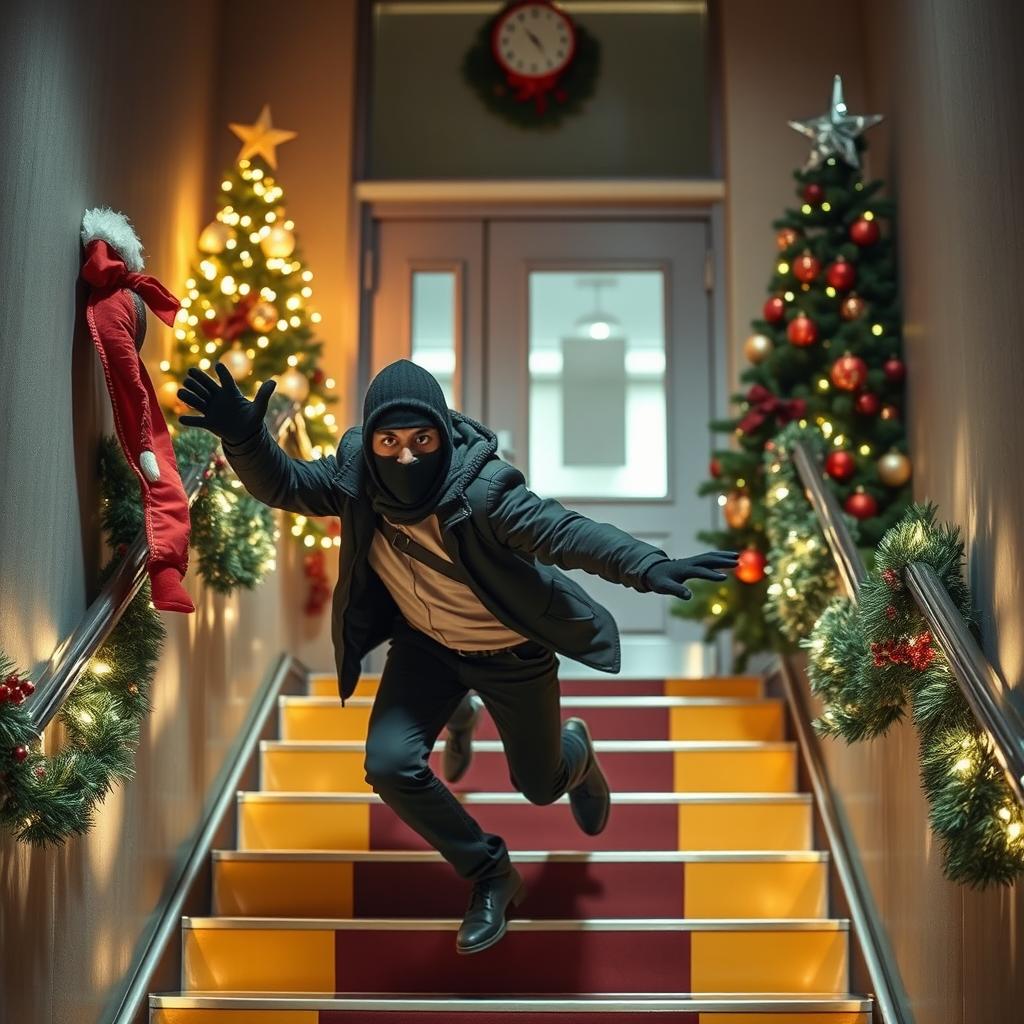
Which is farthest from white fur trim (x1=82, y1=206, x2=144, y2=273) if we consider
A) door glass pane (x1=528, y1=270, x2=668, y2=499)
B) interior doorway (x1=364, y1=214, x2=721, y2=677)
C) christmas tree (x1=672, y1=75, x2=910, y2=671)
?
door glass pane (x1=528, y1=270, x2=668, y2=499)

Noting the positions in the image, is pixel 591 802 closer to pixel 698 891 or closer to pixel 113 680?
pixel 698 891

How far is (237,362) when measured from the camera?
187 inches

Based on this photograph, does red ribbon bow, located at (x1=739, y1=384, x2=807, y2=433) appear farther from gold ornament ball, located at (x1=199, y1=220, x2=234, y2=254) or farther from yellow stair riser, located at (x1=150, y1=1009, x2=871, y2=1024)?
yellow stair riser, located at (x1=150, y1=1009, x2=871, y2=1024)

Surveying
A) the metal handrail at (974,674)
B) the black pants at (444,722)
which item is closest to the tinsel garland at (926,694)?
the metal handrail at (974,674)

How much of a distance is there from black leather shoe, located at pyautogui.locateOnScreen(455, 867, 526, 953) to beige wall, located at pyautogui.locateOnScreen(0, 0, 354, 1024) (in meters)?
0.75

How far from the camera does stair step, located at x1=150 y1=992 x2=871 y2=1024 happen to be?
3.16 metres

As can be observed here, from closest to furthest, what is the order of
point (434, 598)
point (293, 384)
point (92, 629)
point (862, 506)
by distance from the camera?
point (92, 629) → point (434, 598) → point (862, 506) → point (293, 384)

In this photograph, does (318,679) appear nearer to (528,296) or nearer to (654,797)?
(654,797)

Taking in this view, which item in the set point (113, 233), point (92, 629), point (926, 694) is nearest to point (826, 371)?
point (926, 694)

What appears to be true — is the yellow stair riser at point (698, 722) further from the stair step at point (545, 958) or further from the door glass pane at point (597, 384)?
the door glass pane at point (597, 384)

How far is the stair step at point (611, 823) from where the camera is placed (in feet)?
12.8

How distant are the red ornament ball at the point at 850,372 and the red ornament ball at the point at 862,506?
1.13 feet

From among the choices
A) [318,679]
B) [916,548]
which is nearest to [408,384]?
[916,548]

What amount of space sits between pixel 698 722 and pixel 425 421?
73.9 inches
